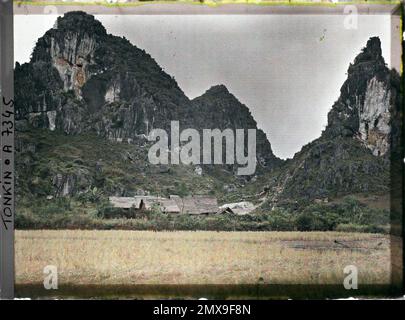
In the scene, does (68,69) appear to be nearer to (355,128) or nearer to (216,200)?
(216,200)

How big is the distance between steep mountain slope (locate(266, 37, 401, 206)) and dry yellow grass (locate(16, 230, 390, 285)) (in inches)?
19.4

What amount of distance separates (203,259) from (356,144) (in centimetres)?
196

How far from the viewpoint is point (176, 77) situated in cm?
941

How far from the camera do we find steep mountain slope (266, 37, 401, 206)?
9406 millimetres

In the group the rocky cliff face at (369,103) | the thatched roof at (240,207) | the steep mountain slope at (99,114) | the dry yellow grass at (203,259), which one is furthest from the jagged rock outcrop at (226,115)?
the dry yellow grass at (203,259)

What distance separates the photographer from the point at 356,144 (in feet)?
31.2

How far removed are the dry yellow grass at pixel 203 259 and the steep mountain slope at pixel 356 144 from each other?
49 cm

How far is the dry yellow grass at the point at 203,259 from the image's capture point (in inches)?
371

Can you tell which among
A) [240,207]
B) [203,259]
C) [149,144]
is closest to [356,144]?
[240,207]

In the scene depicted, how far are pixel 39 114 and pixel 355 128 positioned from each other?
325 cm

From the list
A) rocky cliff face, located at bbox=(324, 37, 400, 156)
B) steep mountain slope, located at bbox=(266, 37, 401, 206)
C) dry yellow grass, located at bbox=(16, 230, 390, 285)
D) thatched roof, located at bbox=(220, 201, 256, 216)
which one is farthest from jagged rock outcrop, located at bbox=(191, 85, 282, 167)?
dry yellow grass, located at bbox=(16, 230, 390, 285)

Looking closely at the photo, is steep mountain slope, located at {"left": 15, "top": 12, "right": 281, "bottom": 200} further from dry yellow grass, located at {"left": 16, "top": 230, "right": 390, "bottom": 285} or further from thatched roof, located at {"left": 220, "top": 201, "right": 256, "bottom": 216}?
dry yellow grass, located at {"left": 16, "top": 230, "right": 390, "bottom": 285}

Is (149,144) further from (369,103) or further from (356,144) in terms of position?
(369,103)
